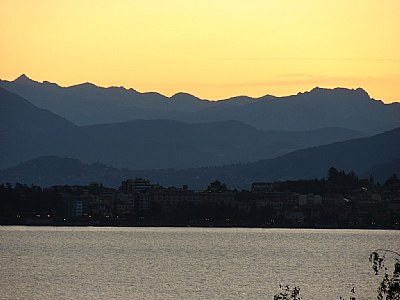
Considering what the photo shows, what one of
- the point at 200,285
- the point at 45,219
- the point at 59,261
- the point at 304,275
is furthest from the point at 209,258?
the point at 45,219

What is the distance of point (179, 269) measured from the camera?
281ft

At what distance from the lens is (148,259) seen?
98312 millimetres

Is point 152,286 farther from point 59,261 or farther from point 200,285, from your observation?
point 59,261

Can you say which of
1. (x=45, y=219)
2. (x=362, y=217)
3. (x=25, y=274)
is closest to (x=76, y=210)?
(x=45, y=219)

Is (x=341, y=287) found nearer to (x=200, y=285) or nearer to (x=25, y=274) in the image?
(x=200, y=285)

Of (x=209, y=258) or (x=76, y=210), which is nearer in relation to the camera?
(x=209, y=258)

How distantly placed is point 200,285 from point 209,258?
95.4 feet

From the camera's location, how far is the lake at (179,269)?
220 ft

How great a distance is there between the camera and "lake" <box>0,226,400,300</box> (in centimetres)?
6694

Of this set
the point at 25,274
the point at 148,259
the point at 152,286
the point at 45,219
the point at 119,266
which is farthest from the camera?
the point at 45,219

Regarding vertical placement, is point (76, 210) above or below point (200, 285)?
above

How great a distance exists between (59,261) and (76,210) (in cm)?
10472

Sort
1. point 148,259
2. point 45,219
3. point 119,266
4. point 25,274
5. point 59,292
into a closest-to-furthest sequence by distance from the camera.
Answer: point 59,292
point 25,274
point 119,266
point 148,259
point 45,219

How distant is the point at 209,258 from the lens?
100375 mm
